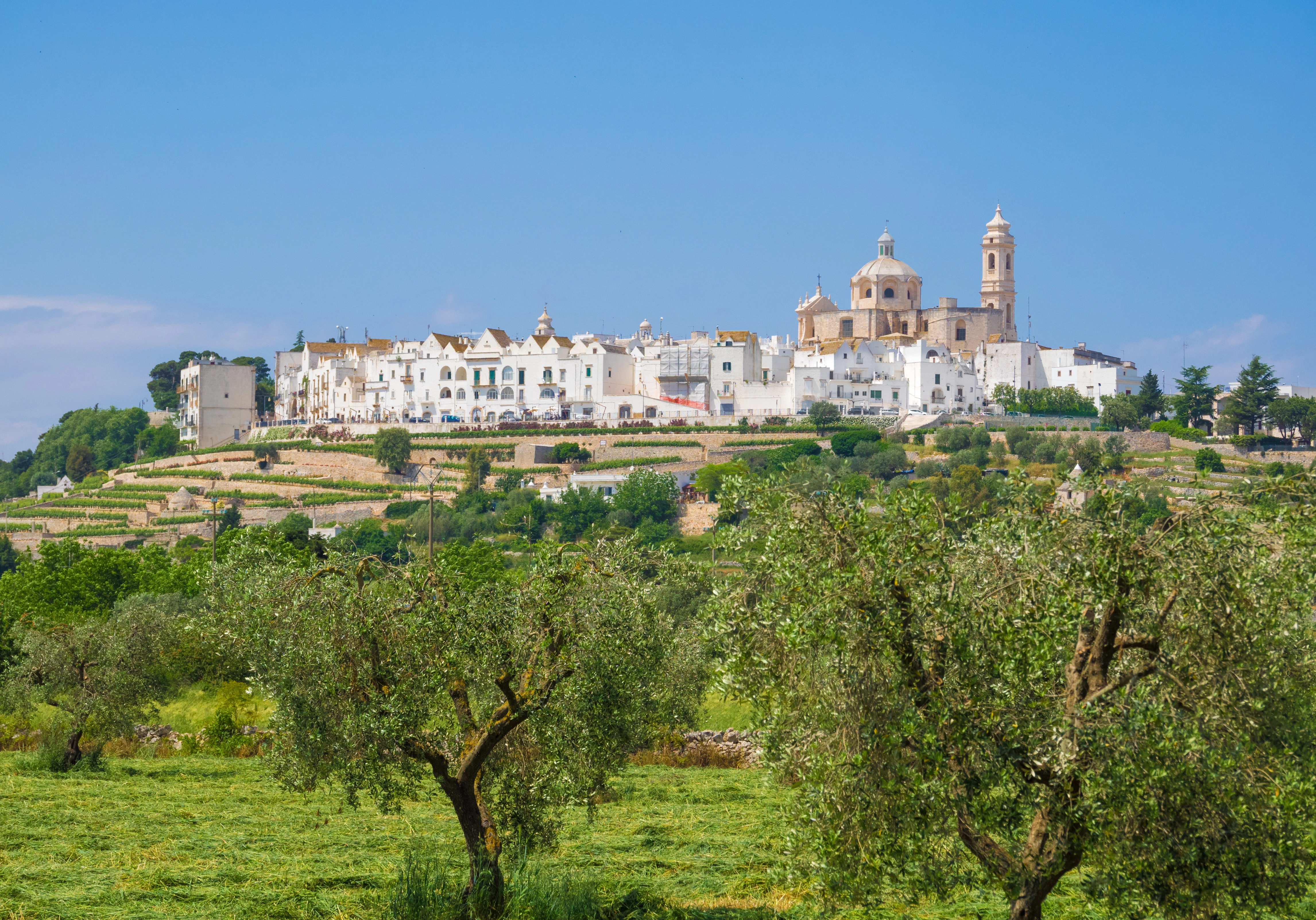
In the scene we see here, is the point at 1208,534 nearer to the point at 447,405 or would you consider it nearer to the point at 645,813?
the point at 645,813

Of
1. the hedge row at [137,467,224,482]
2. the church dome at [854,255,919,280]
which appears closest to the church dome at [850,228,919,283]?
the church dome at [854,255,919,280]

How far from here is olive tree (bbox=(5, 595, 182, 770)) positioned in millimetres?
24328

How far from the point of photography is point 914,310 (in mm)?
108562

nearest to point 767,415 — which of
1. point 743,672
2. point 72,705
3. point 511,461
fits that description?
point 511,461

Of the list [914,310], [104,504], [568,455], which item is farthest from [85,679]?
[914,310]

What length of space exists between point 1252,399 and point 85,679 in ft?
263

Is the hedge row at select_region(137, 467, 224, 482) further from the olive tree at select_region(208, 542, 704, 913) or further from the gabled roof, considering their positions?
the olive tree at select_region(208, 542, 704, 913)

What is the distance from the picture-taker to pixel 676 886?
1449cm

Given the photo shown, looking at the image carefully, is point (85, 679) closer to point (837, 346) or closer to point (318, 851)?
point (318, 851)

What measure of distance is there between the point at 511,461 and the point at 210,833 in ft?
223

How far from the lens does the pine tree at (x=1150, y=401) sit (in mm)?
91750

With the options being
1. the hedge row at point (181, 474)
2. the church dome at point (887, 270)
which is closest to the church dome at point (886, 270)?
the church dome at point (887, 270)

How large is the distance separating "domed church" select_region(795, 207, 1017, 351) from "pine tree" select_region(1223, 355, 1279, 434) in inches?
851

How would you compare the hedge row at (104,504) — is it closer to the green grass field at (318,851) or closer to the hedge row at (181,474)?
the hedge row at (181,474)
